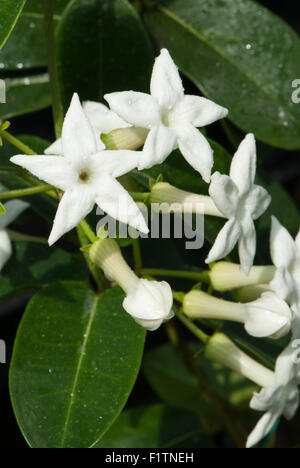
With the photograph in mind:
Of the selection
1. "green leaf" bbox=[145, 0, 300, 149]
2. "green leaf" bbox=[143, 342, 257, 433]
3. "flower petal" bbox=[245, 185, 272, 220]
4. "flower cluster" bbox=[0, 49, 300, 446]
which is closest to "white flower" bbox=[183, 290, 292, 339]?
"flower cluster" bbox=[0, 49, 300, 446]

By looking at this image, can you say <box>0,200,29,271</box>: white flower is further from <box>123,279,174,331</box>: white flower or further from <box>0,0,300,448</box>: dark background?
<box>0,0,300,448</box>: dark background

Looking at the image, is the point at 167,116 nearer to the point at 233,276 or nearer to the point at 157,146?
the point at 157,146

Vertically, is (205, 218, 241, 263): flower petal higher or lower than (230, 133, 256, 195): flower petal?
lower

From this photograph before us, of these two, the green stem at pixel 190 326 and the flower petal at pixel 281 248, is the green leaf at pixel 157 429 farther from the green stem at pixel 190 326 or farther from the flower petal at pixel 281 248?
the flower petal at pixel 281 248

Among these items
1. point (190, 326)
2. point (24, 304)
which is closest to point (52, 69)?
point (190, 326)

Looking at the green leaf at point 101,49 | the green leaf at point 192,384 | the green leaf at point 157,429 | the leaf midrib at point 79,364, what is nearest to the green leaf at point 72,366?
the leaf midrib at point 79,364
